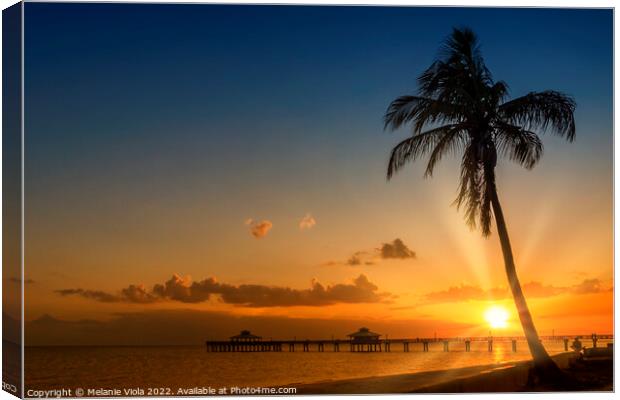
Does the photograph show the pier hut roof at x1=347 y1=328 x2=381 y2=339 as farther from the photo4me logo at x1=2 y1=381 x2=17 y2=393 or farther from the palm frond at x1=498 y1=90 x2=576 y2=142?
the photo4me logo at x1=2 y1=381 x2=17 y2=393

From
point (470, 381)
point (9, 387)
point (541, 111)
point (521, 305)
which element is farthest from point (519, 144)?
point (9, 387)

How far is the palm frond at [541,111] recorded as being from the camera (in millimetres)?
15477

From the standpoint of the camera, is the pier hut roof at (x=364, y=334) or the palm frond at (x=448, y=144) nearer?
the palm frond at (x=448, y=144)

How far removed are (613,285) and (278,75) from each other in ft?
16.9

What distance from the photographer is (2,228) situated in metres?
14.7

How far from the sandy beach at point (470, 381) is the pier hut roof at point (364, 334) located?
44.2 inches

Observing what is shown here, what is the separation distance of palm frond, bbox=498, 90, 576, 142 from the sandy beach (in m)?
3.10

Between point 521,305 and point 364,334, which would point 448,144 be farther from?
point 364,334

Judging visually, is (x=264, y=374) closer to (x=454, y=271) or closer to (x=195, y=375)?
(x=195, y=375)

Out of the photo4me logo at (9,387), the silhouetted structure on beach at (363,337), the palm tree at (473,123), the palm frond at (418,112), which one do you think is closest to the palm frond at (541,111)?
Result: the palm tree at (473,123)

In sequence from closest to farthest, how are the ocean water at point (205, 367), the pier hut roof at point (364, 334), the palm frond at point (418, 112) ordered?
the ocean water at point (205, 367) → the palm frond at point (418, 112) → the pier hut roof at point (364, 334)

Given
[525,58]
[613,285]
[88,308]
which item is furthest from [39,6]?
[613,285]

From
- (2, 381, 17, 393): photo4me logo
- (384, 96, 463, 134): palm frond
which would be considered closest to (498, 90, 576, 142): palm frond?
(384, 96, 463, 134): palm frond

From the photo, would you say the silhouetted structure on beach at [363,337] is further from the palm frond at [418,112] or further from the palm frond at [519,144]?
the palm frond at [519,144]
